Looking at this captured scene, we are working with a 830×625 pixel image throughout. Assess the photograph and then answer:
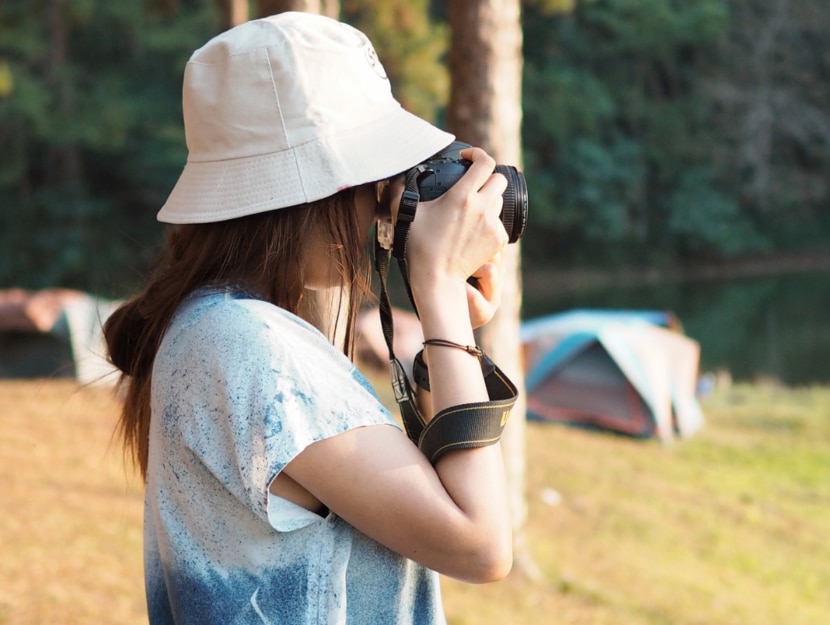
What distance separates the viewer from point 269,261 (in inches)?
40.8

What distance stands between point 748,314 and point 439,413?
20397mm

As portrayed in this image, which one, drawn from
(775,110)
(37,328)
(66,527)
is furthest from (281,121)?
(775,110)

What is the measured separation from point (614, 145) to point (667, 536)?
21692 mm

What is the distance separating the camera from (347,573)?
0.98m

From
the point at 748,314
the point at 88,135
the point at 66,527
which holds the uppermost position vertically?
the point at 66,527

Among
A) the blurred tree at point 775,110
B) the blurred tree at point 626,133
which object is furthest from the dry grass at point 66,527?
the blurred tree at point 775,110

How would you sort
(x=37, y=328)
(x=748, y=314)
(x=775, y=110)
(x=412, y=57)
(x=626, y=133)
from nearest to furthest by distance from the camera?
1. (x=37, y=328)
2. (x=412, y=57)
3. (x=748, y=314)
4. (x=775, y=110)
5. (x=626, y=133)

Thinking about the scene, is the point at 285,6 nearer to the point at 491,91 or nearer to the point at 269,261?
the point at 491,91

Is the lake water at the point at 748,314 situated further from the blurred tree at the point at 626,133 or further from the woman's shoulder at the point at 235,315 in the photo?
the woman's shoulder at the point at 235,315

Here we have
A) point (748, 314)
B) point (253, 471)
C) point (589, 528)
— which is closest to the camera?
point (253, 471)

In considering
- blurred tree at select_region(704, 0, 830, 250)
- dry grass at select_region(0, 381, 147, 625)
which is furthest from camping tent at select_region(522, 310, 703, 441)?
blurred tree at select_region(704, 0, 830, 250)

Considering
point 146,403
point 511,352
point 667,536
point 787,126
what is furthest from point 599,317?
point 787,126

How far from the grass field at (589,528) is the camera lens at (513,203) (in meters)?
0.95

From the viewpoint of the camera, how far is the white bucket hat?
101 centimetres
